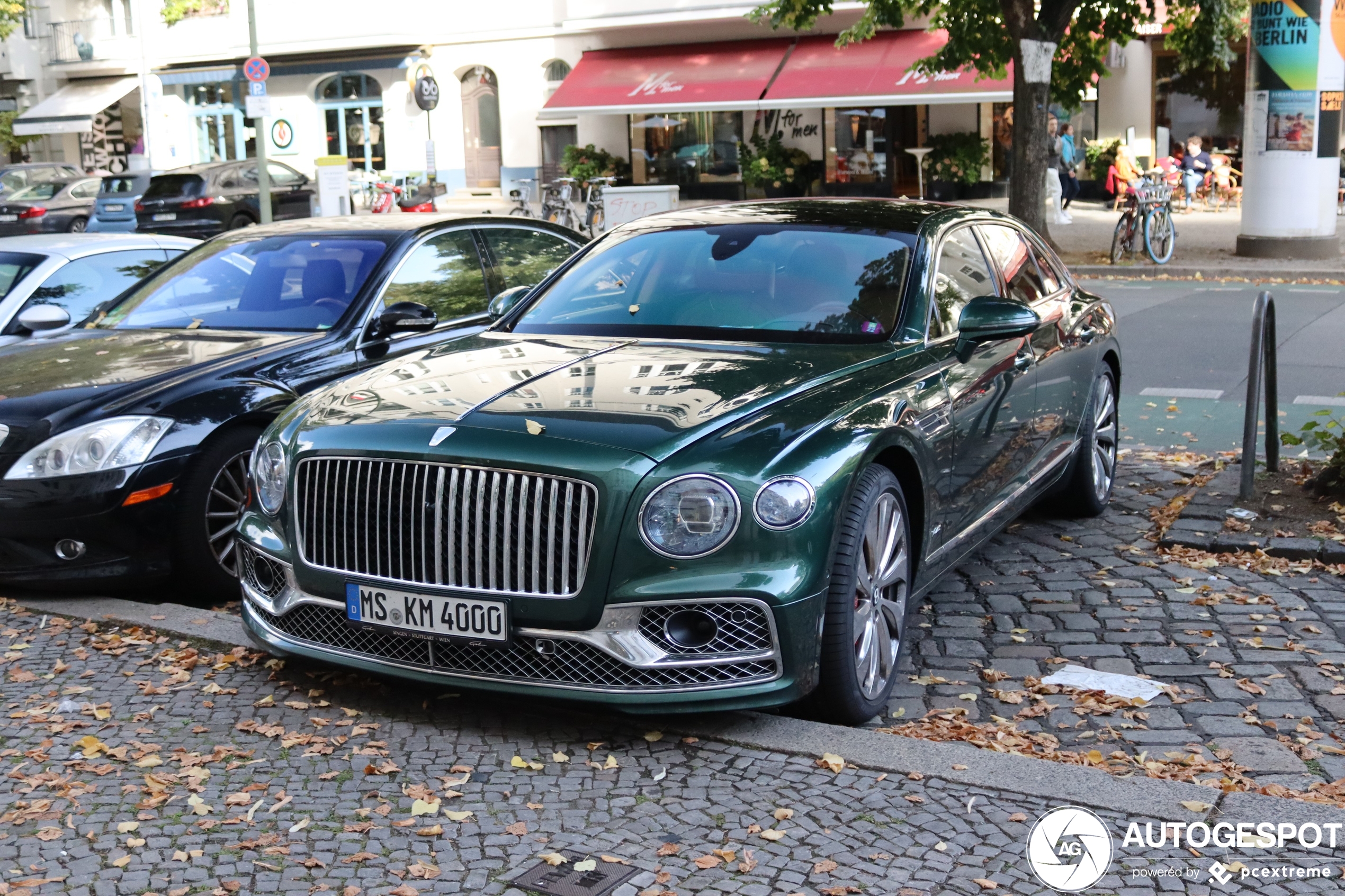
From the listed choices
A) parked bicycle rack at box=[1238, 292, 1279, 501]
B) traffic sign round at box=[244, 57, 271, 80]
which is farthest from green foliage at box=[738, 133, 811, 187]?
parked bicycle rack at box=[1238, 292, 1279, 501]

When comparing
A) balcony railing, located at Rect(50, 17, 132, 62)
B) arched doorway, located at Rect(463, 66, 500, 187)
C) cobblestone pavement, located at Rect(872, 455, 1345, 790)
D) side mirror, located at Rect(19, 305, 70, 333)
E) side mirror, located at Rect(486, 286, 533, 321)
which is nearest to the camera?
cobblestone pavement, located at Rect(872, 455, 1345, 790)

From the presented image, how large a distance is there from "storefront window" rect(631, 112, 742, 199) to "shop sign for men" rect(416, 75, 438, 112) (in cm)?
540

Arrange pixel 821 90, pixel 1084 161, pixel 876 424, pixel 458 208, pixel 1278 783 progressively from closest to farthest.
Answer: pixel 1278 783
pixel 876 424
pixel 821 90
pixel 1084 161
pixel 458 208

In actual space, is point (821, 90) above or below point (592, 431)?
above

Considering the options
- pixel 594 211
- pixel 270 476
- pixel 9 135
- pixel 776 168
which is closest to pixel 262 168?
pixel 594 211

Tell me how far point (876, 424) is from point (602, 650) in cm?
113

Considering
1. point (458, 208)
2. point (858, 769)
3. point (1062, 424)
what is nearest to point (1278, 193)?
point (1062, 424)

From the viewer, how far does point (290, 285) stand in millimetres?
7035

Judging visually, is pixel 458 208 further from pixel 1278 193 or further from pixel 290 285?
pixel 290 285

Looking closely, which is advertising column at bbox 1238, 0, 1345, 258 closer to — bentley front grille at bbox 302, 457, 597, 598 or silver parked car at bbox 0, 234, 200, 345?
silver parked car at bbox 0, 234, 200, 345

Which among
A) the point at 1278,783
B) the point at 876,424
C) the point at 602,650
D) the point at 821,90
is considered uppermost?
the point at 821,90

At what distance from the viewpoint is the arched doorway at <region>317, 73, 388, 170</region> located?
1610 inches

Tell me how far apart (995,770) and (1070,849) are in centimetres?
46

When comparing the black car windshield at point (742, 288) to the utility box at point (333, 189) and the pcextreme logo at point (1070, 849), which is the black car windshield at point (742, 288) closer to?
the pcextreme logo at point (1070, 849)
